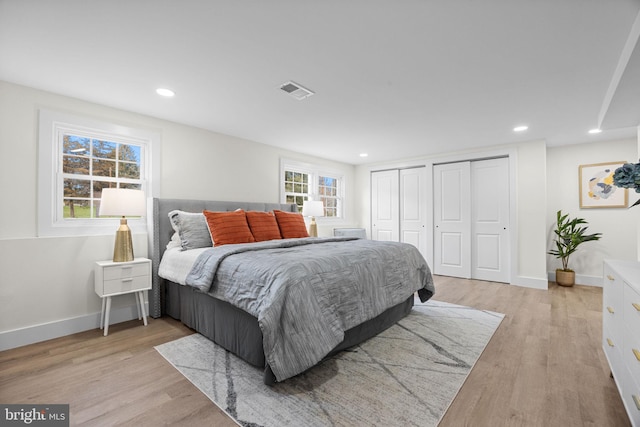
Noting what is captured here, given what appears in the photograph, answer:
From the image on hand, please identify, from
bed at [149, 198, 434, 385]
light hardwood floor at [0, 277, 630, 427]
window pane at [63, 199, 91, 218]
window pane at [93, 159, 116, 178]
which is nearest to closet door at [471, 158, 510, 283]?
light hardwood floor at [0, 277, 630, 427]

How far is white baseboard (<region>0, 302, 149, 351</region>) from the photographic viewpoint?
240 cm

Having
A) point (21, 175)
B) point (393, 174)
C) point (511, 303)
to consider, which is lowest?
point (511, 303)

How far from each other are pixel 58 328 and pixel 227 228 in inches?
66.8

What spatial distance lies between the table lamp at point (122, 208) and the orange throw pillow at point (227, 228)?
0.64m

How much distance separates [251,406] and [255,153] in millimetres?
3494

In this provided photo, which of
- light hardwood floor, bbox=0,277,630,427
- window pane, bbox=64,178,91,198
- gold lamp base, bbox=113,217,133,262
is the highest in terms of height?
window pane, bbox=64,178,91,198

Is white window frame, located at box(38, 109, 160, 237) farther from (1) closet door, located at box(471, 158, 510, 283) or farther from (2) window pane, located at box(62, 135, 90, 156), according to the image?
(1) closet door, located at box(471, 158, 510, 283)

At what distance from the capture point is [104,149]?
3.05 m

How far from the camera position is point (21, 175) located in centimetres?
250

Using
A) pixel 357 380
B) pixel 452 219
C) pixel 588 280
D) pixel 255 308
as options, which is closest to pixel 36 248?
pixel 255 308

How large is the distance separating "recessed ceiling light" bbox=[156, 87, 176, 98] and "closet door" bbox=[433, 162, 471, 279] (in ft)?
14.5

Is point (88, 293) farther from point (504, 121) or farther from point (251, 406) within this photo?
point (504, 121)

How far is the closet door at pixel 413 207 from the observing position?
5566mm

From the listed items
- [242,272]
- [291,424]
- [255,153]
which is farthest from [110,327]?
[255,153]
